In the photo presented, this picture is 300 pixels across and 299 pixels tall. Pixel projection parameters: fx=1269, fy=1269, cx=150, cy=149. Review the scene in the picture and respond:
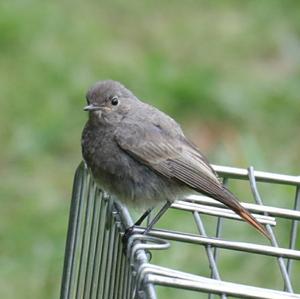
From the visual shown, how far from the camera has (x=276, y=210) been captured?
138 inches

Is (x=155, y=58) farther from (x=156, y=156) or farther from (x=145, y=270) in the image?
(x=145, y=270)

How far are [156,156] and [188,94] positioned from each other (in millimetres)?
3513

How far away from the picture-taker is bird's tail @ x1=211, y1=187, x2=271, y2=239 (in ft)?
11.5

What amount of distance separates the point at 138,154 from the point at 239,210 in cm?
69

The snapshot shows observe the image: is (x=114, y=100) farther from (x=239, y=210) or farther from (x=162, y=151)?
(x=239, y=210)

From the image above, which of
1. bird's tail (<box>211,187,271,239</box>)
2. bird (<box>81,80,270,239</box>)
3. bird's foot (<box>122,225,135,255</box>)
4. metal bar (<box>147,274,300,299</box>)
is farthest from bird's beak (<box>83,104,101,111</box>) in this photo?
metal bar (<box>147,274,300,299</box>)

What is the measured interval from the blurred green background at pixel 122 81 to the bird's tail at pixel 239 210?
1.76 meters

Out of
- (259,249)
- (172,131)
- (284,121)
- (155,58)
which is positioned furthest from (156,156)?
(155,58)

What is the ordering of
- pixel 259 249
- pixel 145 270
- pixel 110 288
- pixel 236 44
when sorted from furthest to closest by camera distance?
pixel 236 44 < pixel 110 288 < pixel 259 249 < pixel 145 270

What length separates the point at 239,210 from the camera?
355 centimetres

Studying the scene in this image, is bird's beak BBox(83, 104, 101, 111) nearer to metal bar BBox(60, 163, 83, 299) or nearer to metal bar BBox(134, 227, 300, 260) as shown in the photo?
metal bar BBox(60, 163, 83, 299)

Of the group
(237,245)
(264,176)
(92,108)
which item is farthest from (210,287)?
(92,108)

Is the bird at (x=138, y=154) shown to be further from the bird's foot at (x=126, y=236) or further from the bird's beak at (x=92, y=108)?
the bird's foot at (x=126, y=236)

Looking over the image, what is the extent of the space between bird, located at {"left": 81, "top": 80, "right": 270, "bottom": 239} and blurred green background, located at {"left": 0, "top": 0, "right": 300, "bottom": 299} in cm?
119
